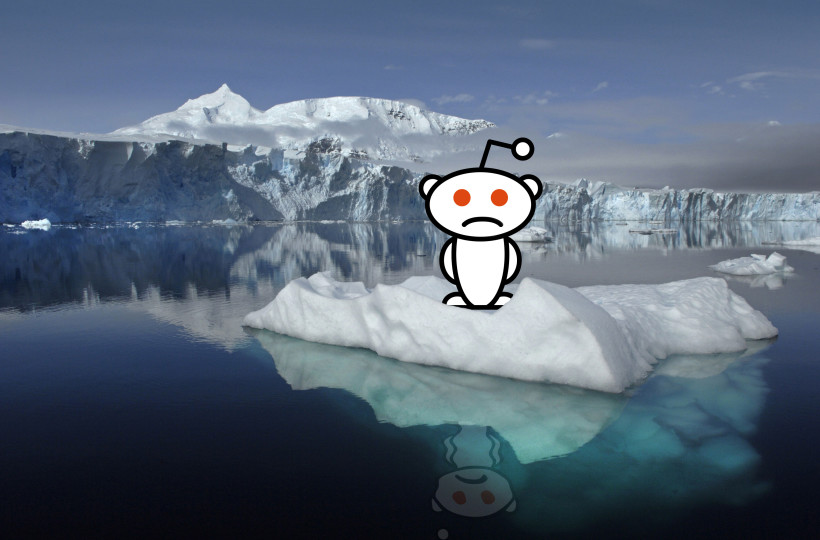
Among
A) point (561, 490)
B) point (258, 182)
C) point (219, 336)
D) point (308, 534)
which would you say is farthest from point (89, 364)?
point (258, 182)

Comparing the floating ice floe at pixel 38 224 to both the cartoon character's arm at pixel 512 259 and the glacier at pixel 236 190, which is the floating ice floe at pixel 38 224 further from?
the cartoon character's arm at pixel 512 259

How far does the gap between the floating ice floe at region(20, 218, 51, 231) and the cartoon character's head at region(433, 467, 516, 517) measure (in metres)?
52.6

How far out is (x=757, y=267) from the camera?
19.5m

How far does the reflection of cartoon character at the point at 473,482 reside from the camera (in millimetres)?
4172

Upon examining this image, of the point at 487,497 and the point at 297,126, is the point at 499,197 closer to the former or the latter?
the point at 487,497

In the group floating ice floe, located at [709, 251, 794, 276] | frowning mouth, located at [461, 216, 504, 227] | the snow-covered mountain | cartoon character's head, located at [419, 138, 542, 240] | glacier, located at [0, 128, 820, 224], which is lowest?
floating ice floe, located at [709, 251, 794, 276]

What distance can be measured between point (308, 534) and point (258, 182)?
62246 mm

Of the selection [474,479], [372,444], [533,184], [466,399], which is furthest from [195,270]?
[474,479]

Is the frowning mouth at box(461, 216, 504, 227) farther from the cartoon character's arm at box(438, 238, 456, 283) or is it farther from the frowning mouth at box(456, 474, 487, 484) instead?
the frowning mouth at box(456, 474, 487, 484)

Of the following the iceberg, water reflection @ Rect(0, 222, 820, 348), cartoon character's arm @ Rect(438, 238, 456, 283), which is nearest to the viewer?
the iceberg

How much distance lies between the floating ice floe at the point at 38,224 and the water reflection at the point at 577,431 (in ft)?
158

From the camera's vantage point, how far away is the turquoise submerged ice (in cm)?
693

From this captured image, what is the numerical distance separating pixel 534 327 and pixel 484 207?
2.25 metres

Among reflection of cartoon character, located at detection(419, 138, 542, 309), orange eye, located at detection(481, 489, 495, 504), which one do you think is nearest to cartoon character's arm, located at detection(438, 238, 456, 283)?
reflection of cartoon character, located at detection(419, 138, 542, 309)
